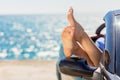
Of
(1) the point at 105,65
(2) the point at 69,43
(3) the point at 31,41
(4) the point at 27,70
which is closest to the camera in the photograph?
(1) the point at 105,65

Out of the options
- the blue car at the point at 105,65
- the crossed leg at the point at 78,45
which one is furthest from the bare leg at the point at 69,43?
the blue car at the point at 105,65

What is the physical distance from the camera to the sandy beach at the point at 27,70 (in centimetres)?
907

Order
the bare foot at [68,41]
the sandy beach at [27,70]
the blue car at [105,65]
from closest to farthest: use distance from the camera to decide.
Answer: the blue car at [105,65] < the bare foot at [68,41] < the sandy beach at [27,70]

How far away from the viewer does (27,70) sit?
32.5ft

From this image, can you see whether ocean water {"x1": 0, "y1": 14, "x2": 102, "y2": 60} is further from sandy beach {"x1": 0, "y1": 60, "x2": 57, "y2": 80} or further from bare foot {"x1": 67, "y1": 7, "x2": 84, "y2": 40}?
bare foot {"x1": 67, "y1": 7, "x2": 84, "y2": 40}

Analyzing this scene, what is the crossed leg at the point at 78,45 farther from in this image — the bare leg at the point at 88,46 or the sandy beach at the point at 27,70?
the sandy beach at the point at 27,70

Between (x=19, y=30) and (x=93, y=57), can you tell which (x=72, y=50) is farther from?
(x=19, y=30)

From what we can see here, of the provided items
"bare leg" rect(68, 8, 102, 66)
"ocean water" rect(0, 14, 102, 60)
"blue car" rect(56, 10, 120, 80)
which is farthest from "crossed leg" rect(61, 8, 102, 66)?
"ocean water" rect(0, 14, 102, 60)

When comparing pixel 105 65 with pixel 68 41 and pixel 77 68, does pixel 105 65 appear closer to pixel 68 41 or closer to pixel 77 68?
pixel 77 68

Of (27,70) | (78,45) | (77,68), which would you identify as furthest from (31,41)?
(77,68)

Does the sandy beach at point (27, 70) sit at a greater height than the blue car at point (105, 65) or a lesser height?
lesser

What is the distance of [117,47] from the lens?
10.1ft

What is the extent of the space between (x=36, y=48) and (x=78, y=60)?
12.0m

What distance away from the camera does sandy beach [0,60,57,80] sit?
907 centimetres
